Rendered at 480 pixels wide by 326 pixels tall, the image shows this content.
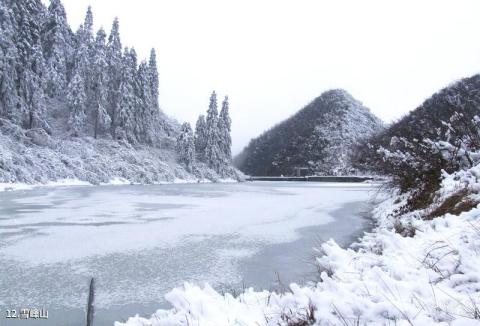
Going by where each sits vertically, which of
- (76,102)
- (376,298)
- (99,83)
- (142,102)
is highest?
(99,83)

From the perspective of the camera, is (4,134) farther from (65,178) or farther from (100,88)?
(100,88)

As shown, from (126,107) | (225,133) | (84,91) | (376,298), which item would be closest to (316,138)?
(225,133)

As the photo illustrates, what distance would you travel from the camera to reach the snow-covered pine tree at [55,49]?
167 feet

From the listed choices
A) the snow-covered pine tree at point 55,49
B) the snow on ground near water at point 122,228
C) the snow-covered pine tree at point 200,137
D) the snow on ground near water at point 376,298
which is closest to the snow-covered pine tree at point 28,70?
the snow-covered pine tree at point 55,49

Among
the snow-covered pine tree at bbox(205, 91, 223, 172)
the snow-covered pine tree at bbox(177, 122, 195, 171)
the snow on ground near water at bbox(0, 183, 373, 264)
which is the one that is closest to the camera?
the snow on ground near water at bbox(0, 183, 373, 264)

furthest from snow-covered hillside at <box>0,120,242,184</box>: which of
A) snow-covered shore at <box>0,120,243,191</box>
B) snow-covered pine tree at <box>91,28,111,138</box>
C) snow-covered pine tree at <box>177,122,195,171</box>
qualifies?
snow-covered pine tree at <box>91,28,111,138</box>

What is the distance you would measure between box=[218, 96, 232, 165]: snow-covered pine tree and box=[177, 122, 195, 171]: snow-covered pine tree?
31.1ft

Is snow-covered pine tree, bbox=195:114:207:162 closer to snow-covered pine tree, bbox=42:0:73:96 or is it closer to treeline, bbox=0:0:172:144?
treeline, bbox=0:0:172:144

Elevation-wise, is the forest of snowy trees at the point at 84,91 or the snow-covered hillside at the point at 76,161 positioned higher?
the forest of snowy trees at the point at 84,91

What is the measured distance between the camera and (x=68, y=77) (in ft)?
192

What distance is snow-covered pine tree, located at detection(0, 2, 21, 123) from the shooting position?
3559 centimetres

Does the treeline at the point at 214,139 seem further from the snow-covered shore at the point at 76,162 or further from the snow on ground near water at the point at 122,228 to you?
the snow on ground near water at the point at 122,228

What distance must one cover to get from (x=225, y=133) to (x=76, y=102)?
105ft

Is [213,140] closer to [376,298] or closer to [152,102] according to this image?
[152,102]
